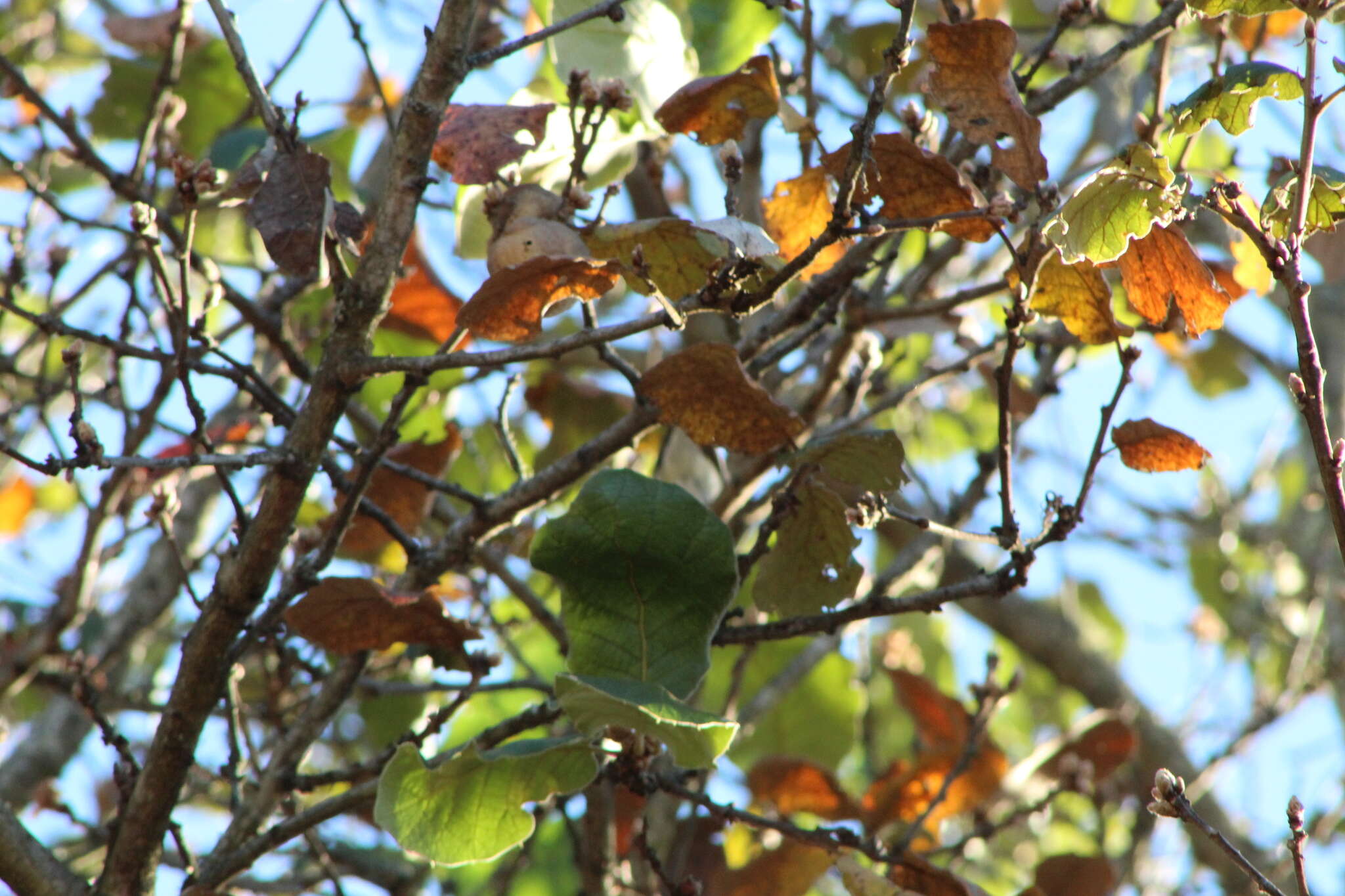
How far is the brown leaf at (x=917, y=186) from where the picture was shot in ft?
3.95

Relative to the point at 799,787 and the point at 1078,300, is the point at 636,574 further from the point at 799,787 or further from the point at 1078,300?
the point at 799,787

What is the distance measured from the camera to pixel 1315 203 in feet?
3.61

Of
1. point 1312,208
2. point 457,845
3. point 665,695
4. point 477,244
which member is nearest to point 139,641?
point 477,244

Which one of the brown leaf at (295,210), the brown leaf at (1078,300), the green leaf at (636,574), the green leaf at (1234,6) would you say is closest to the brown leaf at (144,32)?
the brown leaf at (295,210)

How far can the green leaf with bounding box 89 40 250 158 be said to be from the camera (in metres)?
2.36

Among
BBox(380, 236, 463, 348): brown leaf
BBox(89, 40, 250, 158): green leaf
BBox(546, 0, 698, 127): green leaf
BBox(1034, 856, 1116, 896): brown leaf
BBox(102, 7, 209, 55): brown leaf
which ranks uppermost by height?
BBox(102, 7, 209, 55): brown leaf

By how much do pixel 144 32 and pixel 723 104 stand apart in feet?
4.95

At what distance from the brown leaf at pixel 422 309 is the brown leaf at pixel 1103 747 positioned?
1.26 metres

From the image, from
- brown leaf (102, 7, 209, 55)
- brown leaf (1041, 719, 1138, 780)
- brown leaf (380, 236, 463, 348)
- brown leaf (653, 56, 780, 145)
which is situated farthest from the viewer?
brown leaf (102, 7, 209, 55)

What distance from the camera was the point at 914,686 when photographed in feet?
7.30

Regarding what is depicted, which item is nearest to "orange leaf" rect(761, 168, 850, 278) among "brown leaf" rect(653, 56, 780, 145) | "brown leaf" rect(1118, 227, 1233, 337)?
"brown leaf" rect(653, 56, 780, 145)

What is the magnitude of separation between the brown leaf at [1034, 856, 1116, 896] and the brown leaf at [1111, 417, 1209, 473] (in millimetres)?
807

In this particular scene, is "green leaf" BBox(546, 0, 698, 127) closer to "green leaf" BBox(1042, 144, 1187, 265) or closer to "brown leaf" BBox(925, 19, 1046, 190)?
"brown leaf" BBox(925, 19, 1046, 190)

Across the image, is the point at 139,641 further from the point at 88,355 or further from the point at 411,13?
the point at 411,13
